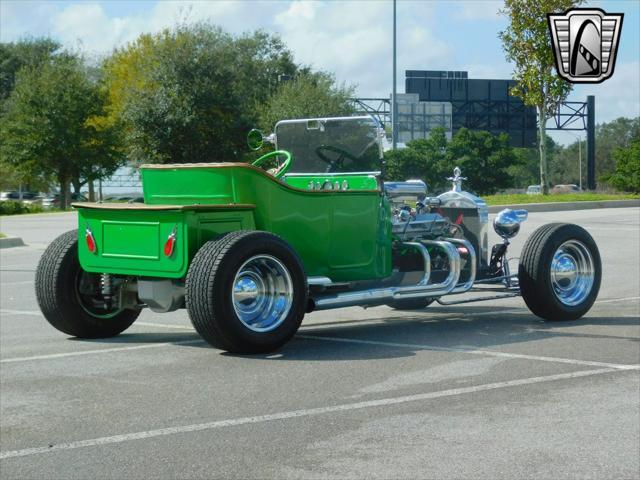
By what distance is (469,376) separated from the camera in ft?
22.8

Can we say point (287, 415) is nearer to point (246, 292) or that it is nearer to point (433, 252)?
point (246, 292)

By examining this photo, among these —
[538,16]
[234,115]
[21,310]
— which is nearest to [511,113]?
[234,115]

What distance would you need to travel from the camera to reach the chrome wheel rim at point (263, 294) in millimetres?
7758

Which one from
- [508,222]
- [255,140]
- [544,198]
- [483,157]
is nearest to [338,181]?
[255,140]

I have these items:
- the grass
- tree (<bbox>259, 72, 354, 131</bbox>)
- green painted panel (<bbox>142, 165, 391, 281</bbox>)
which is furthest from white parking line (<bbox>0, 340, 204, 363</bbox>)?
tree (<bbox>259, 72, 354, 131</bbox>)

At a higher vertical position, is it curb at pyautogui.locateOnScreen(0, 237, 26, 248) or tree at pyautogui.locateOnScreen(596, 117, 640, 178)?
tree at pyautogui.locateOnScreen(596, 117, 640, 178)

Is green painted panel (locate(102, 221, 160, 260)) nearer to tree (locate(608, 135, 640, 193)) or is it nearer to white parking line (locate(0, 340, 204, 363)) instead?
white parking line (locate(0, 340, 204, 363))

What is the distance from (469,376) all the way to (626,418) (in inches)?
52.4

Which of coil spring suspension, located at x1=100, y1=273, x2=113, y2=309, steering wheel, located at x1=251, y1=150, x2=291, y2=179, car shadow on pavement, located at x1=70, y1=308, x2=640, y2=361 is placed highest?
steering wheel, located at x1=251, y1=150, x2=291, y2=179

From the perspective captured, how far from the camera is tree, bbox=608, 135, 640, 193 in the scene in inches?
2121

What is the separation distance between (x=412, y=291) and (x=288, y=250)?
150 centimetres

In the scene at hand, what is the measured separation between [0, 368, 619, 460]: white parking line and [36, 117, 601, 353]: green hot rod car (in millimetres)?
1625

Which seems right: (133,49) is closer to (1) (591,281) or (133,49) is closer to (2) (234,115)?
(2) (234,115)

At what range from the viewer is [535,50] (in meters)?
34.7
